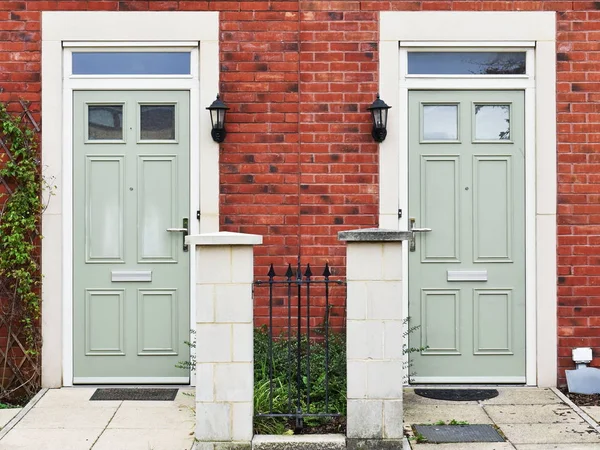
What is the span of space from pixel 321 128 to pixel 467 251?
5.14 feet

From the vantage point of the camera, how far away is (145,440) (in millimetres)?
5074

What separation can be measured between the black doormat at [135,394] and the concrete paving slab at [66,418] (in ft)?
1.00

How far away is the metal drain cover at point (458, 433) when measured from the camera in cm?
505

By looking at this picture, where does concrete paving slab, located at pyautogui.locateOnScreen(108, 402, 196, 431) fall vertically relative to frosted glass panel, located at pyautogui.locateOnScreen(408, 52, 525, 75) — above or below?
below

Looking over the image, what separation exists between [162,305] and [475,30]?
3395mm

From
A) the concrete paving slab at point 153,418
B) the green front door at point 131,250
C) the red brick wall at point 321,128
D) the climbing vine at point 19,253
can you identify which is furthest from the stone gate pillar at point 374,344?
the climbing vine at point 19,253

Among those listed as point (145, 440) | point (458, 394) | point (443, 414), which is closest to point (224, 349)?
point (145, 440)

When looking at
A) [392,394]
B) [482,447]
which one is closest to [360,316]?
[392,394]

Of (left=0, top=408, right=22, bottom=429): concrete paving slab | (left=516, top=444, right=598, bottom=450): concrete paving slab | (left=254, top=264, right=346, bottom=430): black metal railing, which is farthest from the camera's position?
(left=0, top=408, right=22, bottom=429): concrete paving slab

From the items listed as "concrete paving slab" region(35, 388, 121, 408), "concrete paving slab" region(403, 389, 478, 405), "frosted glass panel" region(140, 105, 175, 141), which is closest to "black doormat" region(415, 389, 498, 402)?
"concrete paving slab" region(403, 389, 478, 405)

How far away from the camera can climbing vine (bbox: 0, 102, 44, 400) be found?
6.11m

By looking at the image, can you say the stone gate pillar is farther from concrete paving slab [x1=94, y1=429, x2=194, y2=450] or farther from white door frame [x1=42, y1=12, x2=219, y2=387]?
white door frame [x1=42, y1=12, x2=219, y2=387]

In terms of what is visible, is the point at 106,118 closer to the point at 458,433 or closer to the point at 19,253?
the point at 19,253

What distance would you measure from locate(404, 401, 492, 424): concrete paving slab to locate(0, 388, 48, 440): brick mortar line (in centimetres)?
272
